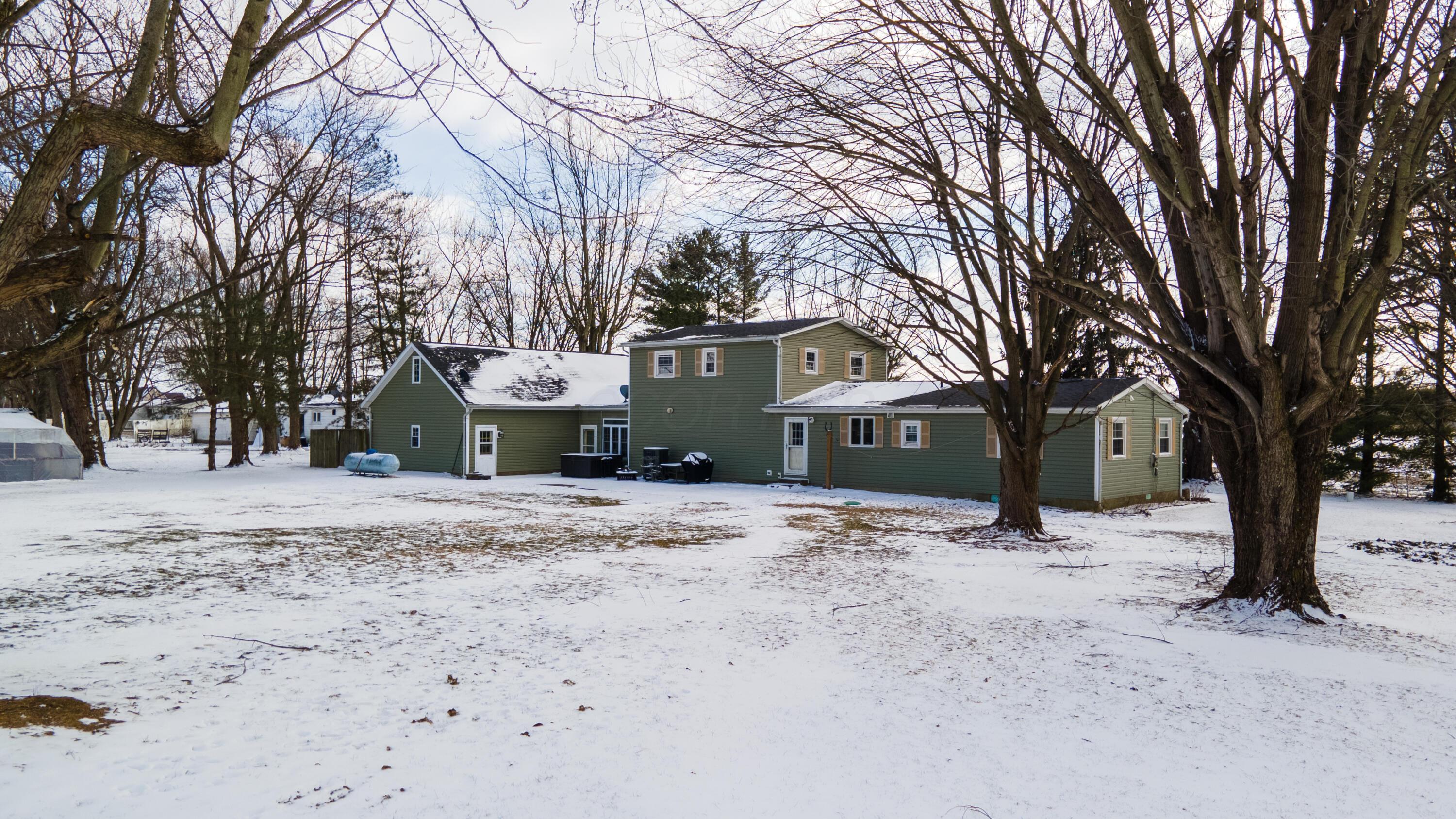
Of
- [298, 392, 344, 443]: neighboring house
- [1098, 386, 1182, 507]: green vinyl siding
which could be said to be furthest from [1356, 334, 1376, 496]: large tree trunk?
[298, 392, 344, 443]: neighboring house

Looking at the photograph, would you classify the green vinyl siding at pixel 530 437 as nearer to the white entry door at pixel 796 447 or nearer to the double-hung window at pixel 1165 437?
the white entry door at pixel 796 447

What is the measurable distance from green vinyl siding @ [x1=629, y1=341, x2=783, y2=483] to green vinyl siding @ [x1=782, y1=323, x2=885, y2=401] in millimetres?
551

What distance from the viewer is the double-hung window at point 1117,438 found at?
69.0ft

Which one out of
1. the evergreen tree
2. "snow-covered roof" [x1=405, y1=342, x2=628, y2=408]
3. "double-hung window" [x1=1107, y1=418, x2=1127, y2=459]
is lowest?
"double-hung window" [x1=1107, y1=418, x2=1127, y2=459]

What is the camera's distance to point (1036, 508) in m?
15.1

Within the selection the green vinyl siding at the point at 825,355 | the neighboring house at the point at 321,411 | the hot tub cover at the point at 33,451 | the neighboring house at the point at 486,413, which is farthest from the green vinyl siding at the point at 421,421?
the neighboring house at the point at 321,411

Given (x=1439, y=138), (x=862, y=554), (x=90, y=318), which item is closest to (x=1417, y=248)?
(x=1439, y=138)

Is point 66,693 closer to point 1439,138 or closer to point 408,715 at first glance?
point 408,715

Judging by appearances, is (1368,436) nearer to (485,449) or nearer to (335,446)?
(485,449)

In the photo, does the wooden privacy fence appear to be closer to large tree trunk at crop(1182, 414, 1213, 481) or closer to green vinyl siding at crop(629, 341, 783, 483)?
green vinyl siding at crop(629, 341, 783, 483)

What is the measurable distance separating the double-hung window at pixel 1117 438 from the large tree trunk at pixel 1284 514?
12838 millimetres

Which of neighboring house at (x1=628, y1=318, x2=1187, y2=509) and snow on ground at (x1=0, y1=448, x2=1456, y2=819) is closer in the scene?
snow on ground at (x1=0, y1=448, x2=1456, y2=819)

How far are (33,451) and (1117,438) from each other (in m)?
29.7

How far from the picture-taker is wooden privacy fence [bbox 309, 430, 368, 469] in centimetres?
3375
